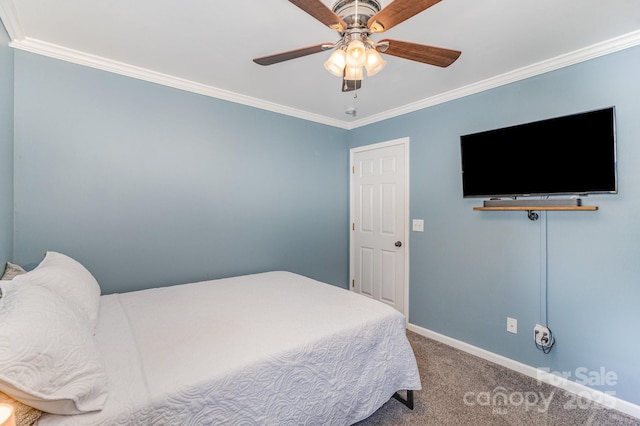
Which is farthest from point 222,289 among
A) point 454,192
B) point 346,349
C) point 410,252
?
point 454,192

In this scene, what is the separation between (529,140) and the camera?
2248 millimetres

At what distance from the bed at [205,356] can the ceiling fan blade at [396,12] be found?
61.1 inches

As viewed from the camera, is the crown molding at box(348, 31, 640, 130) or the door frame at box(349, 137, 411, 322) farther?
the door frame at box(349, 137, 411, 322)

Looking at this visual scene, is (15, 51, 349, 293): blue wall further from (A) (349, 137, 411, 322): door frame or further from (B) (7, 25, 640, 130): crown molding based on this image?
(A) (349, 137, 411, 322): door frame

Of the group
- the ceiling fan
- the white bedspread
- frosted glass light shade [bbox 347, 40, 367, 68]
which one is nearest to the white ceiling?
the ceiling fan

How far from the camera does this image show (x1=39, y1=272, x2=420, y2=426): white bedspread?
3.72 feet

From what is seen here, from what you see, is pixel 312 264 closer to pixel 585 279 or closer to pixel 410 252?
pixel 410 252

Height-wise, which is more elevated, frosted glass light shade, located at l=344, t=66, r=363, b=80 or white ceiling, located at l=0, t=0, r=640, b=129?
white ceiling, located at l=0, t=0, r=640, b=129

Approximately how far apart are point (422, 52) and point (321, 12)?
61 cm

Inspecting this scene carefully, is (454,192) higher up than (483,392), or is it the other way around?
(454,192)

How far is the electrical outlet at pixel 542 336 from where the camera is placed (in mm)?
2229

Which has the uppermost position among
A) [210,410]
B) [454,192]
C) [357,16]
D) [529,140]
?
[357,16]

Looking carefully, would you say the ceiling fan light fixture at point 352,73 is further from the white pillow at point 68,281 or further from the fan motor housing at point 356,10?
the white pillow at point 68,281

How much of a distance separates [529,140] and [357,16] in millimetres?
1712
